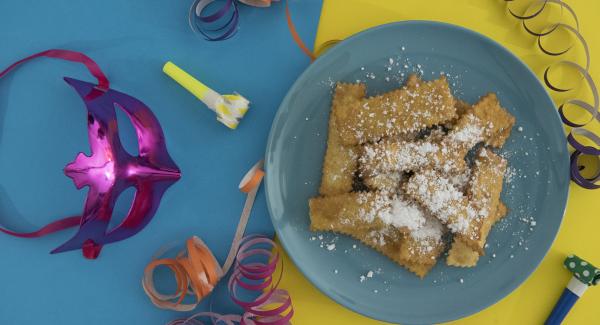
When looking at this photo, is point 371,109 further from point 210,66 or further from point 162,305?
point 162,305

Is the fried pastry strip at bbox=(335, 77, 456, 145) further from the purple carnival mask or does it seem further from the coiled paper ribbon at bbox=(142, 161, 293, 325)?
the purple carnival mask

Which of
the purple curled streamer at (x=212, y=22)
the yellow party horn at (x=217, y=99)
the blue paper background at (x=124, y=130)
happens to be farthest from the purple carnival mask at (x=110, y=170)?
the purple curled streamer at (x=212, y=22)

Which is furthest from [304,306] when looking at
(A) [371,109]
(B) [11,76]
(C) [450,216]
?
(B) [11,76]

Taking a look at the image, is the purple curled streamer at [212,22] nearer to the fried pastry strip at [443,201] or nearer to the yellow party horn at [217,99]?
the yellow party horn at [217,99]

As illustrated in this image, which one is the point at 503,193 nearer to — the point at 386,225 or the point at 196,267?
the point at 386,225

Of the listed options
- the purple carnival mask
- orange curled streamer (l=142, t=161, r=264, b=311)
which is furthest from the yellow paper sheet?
the purple carnival mask
